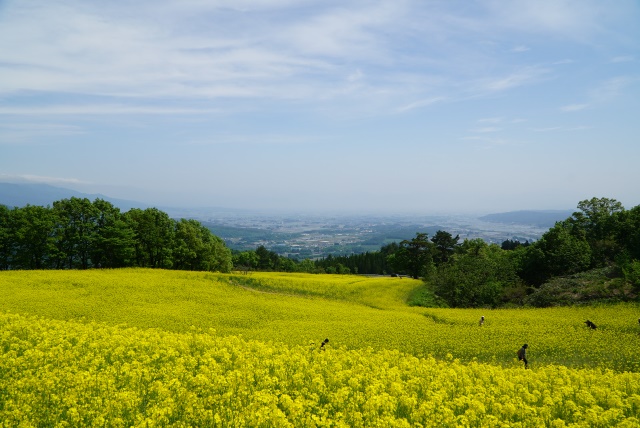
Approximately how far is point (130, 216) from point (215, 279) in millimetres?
23418

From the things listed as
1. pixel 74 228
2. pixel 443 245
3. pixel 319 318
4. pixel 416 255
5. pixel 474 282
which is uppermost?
pixel 74 228

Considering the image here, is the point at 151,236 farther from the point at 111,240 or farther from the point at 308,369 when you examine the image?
the point at 308,369

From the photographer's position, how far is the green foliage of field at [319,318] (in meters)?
18.0

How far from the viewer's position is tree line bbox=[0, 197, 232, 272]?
1945 inches

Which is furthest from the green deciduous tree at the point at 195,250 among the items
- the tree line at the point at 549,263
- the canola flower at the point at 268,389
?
the canola flower at the point at 268,389

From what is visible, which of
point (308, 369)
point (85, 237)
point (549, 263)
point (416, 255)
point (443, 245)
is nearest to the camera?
point (308, 369)

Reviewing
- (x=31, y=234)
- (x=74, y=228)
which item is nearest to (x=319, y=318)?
(x=74, y=228)

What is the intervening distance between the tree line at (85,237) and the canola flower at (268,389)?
4080 centimetres

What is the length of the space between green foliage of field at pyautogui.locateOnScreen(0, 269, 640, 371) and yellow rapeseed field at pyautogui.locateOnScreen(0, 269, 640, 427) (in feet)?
0.41

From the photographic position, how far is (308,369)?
11.8 meters

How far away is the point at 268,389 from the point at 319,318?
1642cm

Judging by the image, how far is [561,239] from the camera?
41.5 meters

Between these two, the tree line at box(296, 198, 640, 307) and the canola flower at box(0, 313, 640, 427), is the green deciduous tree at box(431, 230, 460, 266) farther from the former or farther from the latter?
the canola flower at box(0, 313, 640, 427)

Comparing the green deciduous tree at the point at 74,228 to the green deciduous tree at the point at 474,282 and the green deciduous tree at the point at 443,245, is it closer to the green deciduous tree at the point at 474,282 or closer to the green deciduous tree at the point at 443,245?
the green deciduous tree at the point at 474,282
